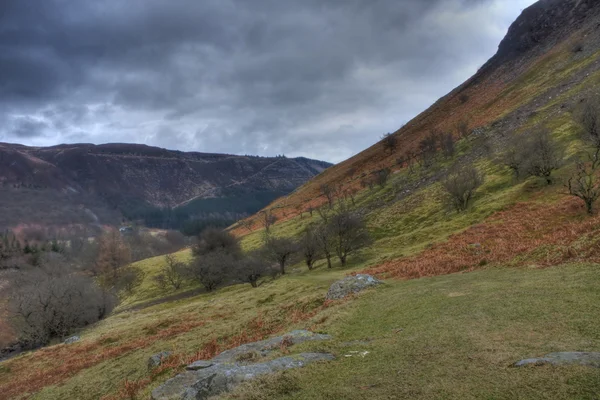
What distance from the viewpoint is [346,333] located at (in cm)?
1745

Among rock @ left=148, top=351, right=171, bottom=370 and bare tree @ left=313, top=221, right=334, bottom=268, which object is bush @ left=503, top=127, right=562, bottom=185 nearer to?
bare tree @ left=313, top=221, right=334, bottom=268

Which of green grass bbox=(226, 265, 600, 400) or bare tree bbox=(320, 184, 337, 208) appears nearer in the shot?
green grass bbox=(226, 265, 600, 400)

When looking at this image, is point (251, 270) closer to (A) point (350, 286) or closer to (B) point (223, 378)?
(A) point (350, 286)

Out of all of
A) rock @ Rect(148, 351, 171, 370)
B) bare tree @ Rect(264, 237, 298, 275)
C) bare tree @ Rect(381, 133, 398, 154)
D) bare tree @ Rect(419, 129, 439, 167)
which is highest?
bare tree @ Rect(381, 133, 398, 154)

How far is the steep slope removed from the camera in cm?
9288

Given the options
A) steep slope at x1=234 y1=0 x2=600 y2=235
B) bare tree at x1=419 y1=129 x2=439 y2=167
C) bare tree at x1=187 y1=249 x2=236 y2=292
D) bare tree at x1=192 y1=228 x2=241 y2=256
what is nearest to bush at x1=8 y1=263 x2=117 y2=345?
bare tree at x1=187 y1=249 x2=236 y2=292

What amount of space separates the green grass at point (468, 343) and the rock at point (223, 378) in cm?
88

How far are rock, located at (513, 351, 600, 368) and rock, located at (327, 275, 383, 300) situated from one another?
17.3 meters

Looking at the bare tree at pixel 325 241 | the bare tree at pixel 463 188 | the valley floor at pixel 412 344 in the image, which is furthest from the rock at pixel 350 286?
the bare tree at pixel 463 188

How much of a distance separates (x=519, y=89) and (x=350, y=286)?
395 ft

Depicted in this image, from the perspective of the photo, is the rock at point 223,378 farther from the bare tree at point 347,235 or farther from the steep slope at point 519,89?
the steep slope at point 519,89

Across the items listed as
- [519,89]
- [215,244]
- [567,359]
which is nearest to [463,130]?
[519,89]

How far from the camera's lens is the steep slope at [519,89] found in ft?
305

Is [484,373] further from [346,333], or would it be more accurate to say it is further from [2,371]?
[2,371]
